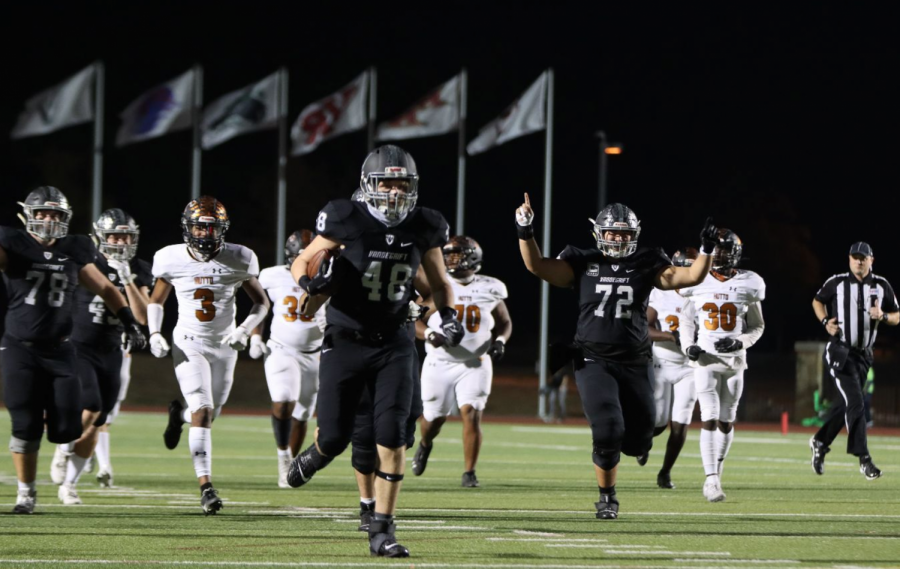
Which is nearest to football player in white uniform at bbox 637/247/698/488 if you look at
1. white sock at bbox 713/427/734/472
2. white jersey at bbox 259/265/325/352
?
white sock at bbox 713/427/734/472

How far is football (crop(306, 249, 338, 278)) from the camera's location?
24.1ft

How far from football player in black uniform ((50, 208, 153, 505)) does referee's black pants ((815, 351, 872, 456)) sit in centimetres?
628

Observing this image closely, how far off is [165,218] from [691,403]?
4592 cm

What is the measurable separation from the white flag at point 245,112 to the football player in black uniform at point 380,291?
23434 millimetres

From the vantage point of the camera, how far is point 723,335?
11820 mm

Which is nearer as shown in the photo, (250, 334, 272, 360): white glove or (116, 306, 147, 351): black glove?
(116, 306, 147, 351): black glove

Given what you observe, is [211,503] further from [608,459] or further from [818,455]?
[818,455]

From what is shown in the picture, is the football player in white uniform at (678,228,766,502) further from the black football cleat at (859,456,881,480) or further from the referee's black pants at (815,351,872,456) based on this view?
the referee's black pants at (815,351,872,456)

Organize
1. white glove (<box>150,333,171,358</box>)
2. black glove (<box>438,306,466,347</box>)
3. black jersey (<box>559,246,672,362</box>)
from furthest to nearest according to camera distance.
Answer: white glove (<box>150,333,171,358</box>), black jersey (<box>559,246,672,362</box>), black glove (<box>438,306,466,347</box>)

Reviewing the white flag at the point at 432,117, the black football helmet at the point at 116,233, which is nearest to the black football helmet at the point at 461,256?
the black football helmet at the point at 116,233

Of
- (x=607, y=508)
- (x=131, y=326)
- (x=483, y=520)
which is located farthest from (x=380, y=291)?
(x=131, y=326)

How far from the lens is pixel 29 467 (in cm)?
941

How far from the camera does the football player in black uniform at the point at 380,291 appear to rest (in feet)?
24.1

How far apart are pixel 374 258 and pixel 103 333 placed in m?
4.57
